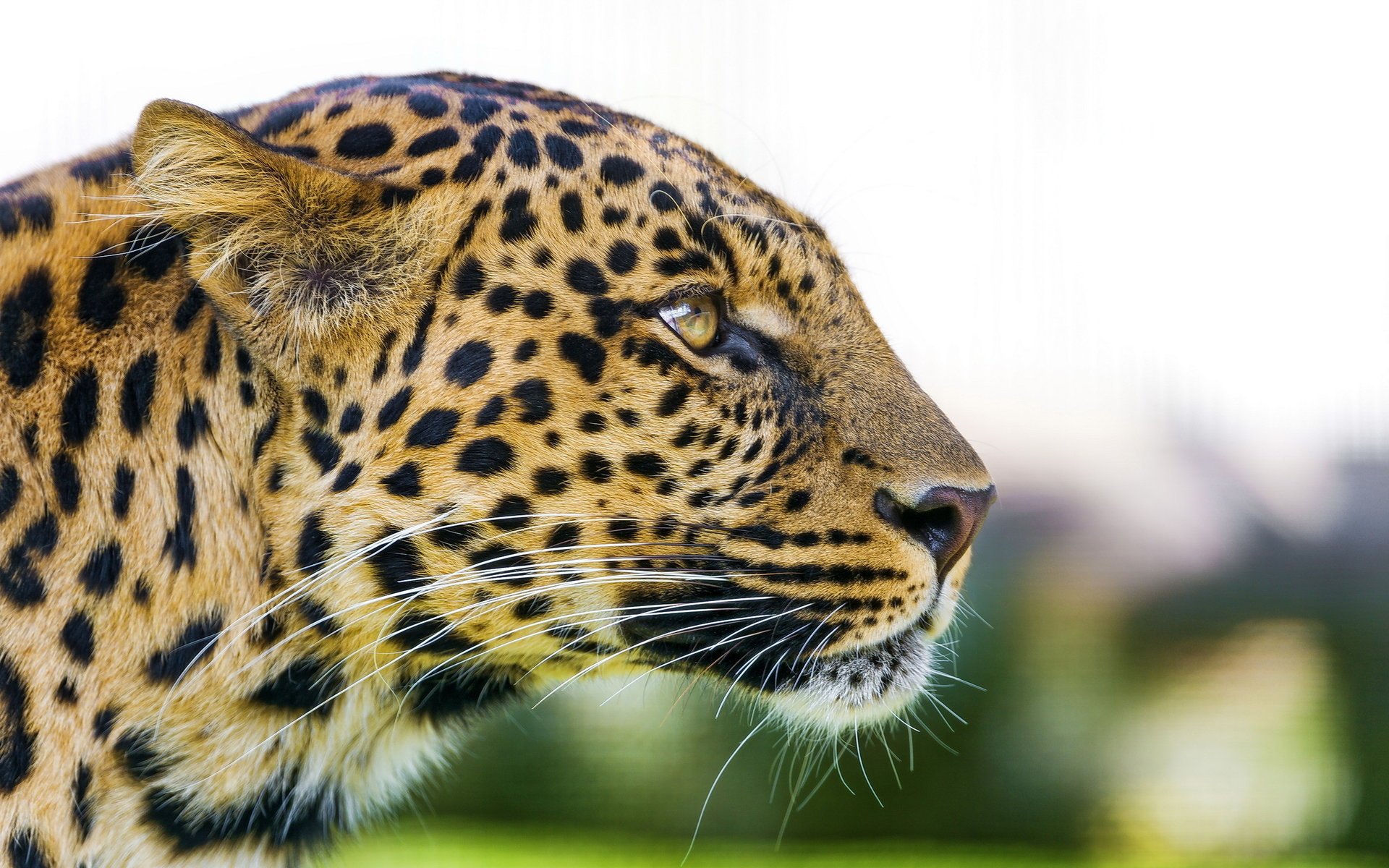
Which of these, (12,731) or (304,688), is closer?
(12,731)

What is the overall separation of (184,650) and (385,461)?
42 centimetres

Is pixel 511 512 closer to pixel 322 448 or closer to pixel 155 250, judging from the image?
pixel 322 448

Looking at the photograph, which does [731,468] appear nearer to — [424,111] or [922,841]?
[424,111]

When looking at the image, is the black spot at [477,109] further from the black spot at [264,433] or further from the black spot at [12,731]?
the black spot at [12,731]

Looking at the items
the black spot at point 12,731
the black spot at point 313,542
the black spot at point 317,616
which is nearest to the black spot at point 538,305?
the black spot at point 313,542

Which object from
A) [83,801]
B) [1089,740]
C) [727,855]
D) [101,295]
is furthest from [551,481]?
[1089,740]

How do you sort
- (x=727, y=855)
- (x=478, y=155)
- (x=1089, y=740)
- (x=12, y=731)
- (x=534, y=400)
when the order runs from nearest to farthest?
(x=12, y=731) < (x=534, y=400) < (x=478, y=155) < (x=727, y=855) < (x=1089, y=740)

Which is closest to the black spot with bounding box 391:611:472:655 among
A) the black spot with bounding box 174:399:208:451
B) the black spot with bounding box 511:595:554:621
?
the black spot with bounding box 511:595:554:621

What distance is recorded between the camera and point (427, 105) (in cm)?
191

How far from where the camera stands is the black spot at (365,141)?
6.09 ft

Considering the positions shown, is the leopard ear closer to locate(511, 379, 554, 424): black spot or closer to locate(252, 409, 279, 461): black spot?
locate(252, 409, 279, 461): black spot

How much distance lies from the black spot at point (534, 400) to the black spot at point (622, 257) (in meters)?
0.23

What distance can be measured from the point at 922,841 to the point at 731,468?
369 centimetres

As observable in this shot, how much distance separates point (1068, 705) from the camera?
201 inches
